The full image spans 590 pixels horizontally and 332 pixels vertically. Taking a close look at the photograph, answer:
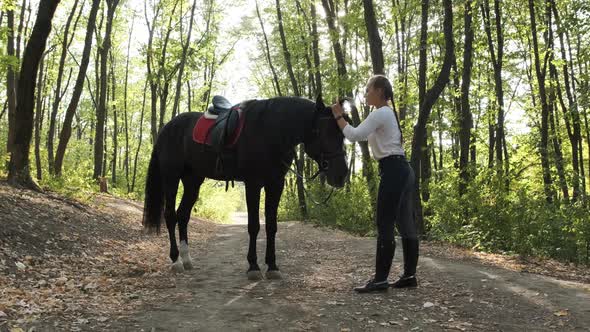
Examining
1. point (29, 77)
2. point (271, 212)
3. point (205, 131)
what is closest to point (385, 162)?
point (271, 212)

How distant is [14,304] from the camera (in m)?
3.79

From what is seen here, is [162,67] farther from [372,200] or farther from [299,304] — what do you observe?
[299,304]

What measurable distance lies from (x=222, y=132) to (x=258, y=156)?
27.7 inches

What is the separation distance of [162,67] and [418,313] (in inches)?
774

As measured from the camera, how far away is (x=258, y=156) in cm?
529

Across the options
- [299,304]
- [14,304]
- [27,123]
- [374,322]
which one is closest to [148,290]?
[14,304]

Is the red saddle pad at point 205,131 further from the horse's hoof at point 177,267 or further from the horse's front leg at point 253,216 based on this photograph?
the horse's hoof at point 177,267

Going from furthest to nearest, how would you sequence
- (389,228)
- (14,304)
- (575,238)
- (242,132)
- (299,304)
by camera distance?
1. (575,238)
2. (242,132)
3. (389,228)
4. (299,304)
5. (14,304)

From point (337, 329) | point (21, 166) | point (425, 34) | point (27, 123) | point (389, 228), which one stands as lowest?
point (337, 329)

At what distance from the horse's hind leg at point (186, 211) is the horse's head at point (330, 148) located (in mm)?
2527

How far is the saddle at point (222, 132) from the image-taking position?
5.60 meters

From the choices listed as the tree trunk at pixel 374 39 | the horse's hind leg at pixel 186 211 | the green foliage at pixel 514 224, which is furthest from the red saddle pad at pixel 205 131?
the green foliage at pixel 514 224

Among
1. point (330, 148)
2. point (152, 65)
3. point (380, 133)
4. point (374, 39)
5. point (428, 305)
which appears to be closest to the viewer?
point (428, 305)

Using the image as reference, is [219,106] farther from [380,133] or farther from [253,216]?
[380,133]
